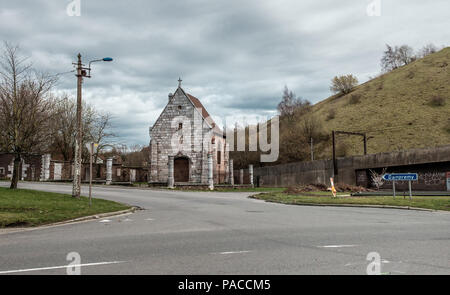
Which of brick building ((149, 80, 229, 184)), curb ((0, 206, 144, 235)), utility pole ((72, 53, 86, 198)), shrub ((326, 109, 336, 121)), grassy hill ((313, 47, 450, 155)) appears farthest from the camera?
shrub ((326, 109, 336, 121))

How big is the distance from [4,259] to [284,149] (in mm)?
54622

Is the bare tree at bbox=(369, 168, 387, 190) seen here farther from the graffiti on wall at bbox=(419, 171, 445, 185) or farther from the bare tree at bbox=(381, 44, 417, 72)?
the bare tree at bbox=(381, 44, 417, 72)

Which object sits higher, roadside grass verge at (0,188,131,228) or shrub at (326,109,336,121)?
shrub at (326,109,336,121)

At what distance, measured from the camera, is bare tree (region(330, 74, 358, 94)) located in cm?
9794

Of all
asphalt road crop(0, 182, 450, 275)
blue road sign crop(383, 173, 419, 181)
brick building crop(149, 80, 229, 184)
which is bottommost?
asphalt road crop(0, 182, 450, 275)

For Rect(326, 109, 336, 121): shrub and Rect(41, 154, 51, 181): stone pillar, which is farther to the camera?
Rect(326, 109, 336, 121): shrub

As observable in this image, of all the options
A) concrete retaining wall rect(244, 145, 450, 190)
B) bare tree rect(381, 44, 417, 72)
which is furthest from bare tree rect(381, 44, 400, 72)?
concrete retaining wall rect(244, 145, 450, 190)

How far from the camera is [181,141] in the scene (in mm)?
41875

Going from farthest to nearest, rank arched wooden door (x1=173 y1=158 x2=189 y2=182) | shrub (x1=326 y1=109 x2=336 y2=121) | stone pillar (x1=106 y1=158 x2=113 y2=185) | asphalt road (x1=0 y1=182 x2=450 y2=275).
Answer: shrub (x1=326 y1=109 x2=336 y2=121) < arched wooden door (x1=173 y1=158 x2=189 y2=182) < stone pillar (x1=106 y1=158 x2=113 y2=185) < asphalt road (x1=0 y1=182 x2=450 y2=275)

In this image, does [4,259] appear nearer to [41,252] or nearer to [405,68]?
[41,252]

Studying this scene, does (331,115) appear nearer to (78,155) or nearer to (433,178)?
(433,178)

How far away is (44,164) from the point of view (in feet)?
130

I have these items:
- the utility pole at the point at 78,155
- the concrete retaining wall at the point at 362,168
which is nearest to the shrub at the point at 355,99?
the concrete retaining wall at the point at 362,168
